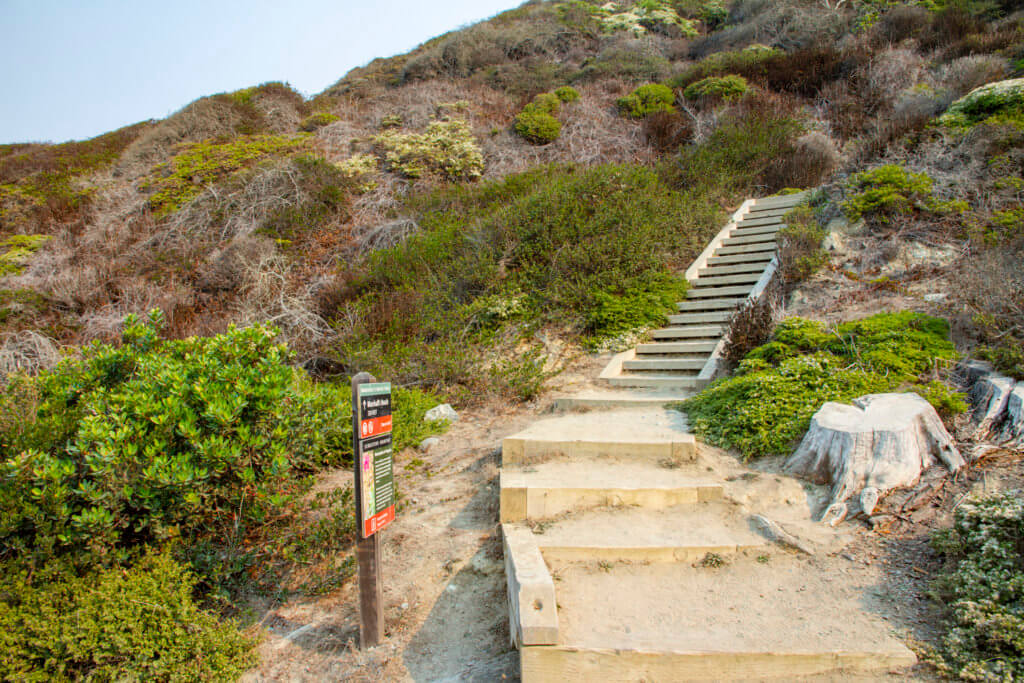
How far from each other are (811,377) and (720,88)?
12090 mm

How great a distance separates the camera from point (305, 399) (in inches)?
143

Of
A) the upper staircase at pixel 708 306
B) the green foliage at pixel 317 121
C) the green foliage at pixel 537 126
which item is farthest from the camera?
the green foliage at pixel 317 121

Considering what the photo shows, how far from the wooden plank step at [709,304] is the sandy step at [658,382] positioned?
1615mm

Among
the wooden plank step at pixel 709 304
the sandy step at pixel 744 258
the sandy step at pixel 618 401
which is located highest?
the sandy step at pixel 744 258

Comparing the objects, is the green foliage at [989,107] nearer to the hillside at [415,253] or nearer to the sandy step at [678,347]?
the hillside at [415,253]

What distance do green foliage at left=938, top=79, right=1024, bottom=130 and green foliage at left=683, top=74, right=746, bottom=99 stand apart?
6.23m

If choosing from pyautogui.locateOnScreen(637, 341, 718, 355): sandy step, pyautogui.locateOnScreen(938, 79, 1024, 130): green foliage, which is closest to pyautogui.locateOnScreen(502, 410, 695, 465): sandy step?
pyautogui.locateOnScreen(637, 341, 718, 355): sandy step

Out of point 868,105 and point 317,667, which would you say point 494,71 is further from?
point 317,667

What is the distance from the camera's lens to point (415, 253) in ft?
26.7

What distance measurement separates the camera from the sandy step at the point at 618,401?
5809mm

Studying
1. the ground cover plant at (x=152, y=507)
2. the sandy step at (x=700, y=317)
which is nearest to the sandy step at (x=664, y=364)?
the sandy step at (x=700, y=317)

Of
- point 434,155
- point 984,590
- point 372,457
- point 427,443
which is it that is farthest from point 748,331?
point 434,155

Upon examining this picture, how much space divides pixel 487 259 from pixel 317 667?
18.8ft

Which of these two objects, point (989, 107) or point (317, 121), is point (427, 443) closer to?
point (989, 107)
